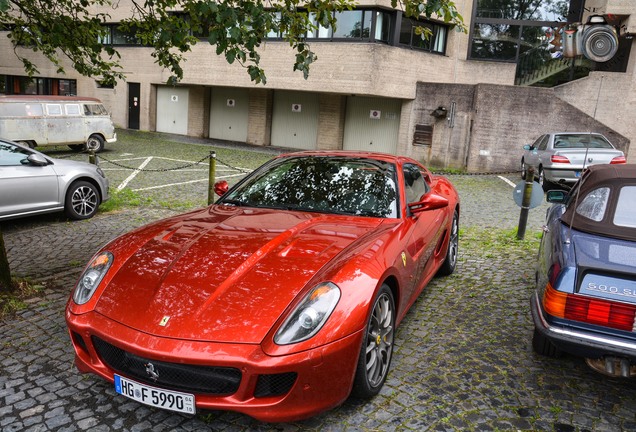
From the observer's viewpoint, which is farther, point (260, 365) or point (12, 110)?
point (12, 110)

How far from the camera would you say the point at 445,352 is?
395 centimetres

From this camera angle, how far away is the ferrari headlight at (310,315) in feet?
8.75

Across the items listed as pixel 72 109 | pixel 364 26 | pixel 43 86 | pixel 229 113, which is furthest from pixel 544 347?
pixel 43 86

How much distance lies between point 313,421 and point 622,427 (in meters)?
1.83

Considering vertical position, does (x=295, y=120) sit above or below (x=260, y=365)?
above

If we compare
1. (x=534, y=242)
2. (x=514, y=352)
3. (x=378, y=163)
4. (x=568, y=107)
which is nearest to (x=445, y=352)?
(x=514, y=352)

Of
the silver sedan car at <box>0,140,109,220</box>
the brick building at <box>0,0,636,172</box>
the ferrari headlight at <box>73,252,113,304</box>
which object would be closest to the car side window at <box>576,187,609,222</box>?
the ferrari headlight at <box>73,252,113,304</box>

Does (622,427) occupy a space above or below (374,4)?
below

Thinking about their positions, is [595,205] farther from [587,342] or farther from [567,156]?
[567,156]

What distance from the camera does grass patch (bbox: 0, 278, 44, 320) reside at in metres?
4.47

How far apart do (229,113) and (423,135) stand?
10.3 metres

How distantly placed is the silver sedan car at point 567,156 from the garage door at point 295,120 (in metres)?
10.9

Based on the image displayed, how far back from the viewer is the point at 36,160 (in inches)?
293

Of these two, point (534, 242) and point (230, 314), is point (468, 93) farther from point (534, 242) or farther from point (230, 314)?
point (230, 314)
